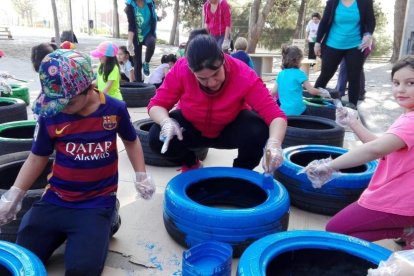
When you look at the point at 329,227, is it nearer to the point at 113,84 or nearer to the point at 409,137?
the point at 409,137

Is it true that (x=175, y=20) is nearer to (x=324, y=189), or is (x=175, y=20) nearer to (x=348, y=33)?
(x=348, y=33)

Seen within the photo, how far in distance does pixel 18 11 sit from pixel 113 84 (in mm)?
70745

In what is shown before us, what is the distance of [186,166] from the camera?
9.08 ft

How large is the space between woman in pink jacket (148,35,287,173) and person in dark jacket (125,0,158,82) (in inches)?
138

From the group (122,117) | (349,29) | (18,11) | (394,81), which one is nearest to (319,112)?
(349,29)

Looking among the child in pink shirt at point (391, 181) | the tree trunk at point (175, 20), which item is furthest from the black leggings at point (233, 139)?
the tree trunk at point (175, 20)

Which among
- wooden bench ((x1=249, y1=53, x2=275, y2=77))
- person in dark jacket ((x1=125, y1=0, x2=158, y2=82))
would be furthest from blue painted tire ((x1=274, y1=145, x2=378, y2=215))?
wooden bench ((x1=249, y1=53, x2=275, y2=77))

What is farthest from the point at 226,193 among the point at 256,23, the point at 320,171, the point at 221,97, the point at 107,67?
the point at 256,23

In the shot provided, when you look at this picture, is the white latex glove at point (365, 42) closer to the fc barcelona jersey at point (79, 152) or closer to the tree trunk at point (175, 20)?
the fc barcelona jersey at point (79, 152)

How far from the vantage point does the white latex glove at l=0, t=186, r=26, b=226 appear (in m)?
1.75

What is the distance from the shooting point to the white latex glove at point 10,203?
5.73 ft

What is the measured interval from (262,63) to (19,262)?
9.57 metres

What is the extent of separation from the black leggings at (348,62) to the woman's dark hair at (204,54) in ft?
9.17

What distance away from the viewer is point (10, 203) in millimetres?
1755
